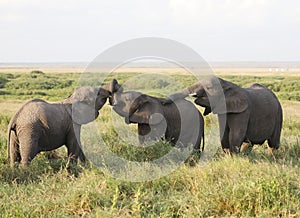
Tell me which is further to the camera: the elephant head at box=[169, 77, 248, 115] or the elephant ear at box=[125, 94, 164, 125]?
the elephant ear at box=[125, 94, 164, 125]

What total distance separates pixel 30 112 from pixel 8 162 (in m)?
1.01

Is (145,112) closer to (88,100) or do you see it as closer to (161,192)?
(88,100)

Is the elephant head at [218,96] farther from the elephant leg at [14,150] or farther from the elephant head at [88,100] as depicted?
the elephant leg at [14,150]

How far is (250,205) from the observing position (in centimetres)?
439

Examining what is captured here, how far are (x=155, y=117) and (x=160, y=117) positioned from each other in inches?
3.4

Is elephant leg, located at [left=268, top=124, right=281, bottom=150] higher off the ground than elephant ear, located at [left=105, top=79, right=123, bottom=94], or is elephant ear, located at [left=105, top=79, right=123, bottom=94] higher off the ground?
elephant ear, located at [left=105, top=79, right=123, bottom=94]

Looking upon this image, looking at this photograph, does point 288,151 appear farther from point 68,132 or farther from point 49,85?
point 49,85

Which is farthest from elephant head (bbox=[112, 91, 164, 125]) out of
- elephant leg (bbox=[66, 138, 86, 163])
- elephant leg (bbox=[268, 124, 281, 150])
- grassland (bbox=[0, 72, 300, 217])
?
elephant leg (bbox=[268, 124, 281, 150])

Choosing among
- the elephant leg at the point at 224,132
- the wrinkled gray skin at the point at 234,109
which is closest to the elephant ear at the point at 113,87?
the wrinkled gray skin at the point at 234,109

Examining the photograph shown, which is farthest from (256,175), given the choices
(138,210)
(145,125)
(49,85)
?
(49,85)

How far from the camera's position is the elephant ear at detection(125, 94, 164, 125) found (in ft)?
22.7

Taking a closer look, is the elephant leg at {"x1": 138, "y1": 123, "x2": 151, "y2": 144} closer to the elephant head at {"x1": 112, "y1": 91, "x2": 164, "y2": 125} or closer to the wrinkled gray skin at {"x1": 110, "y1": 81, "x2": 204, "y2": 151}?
the wrinkled gray skin at {"x1": 110, "y1": 81, "x2": 204, "y2": 151}

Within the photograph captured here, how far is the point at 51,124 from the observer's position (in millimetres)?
6215

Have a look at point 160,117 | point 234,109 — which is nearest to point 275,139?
point 234,109
